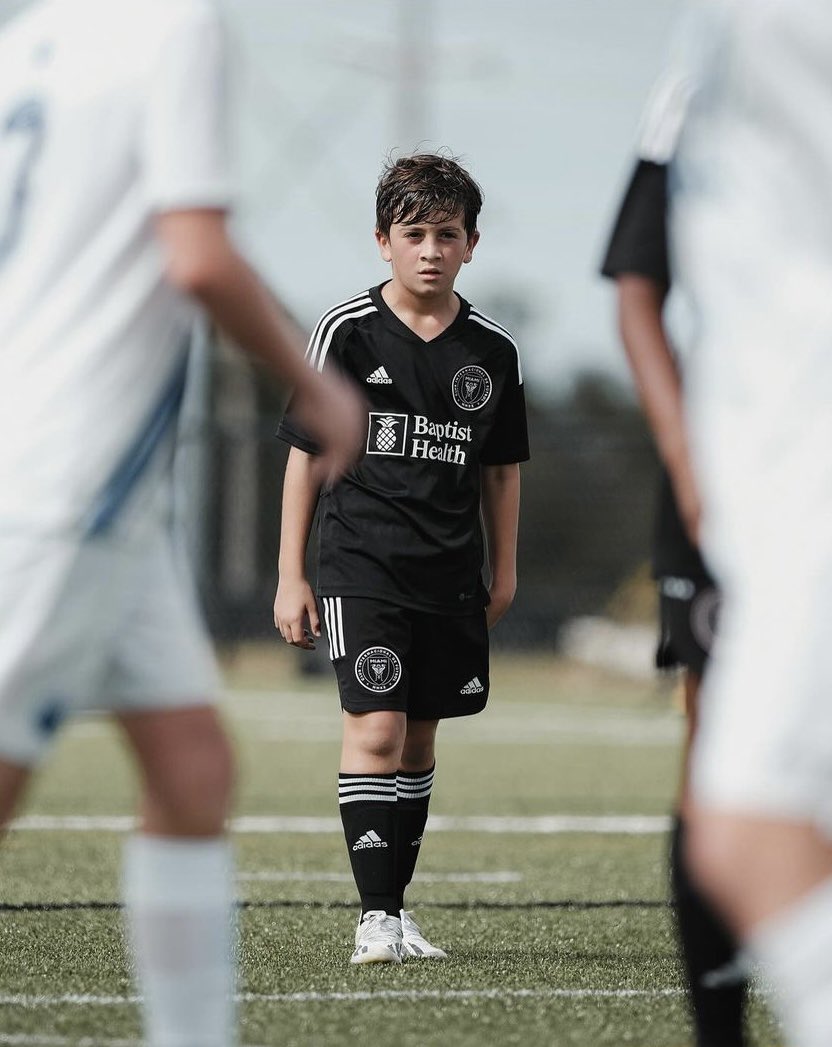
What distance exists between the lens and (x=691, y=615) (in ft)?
10.3

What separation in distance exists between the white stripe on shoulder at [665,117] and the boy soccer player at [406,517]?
231cm

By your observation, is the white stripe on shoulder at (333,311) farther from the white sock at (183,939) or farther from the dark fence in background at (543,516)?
the dark fence in background at (543,516)

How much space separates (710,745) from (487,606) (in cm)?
312

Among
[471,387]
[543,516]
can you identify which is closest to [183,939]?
[471,387]

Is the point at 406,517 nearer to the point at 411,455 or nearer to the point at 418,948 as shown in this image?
the point at 411,455

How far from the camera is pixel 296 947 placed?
16.6 ft

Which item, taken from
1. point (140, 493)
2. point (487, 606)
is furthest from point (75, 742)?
point (140, 493)

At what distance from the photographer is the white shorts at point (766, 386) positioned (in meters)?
2.24

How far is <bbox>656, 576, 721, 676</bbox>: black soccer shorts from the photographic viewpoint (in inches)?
123

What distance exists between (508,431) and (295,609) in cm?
80

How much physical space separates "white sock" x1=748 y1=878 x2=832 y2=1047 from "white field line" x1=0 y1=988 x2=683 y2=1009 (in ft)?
7.24

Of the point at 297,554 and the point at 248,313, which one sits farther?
the point at 297,554

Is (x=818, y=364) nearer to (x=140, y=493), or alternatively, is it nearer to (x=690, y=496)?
(x=690, y=496)

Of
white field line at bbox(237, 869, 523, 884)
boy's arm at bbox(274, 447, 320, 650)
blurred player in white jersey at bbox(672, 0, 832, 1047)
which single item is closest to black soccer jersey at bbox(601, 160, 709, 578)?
blurred player in white jersey at bbox(672, 0, 832, 1047)
